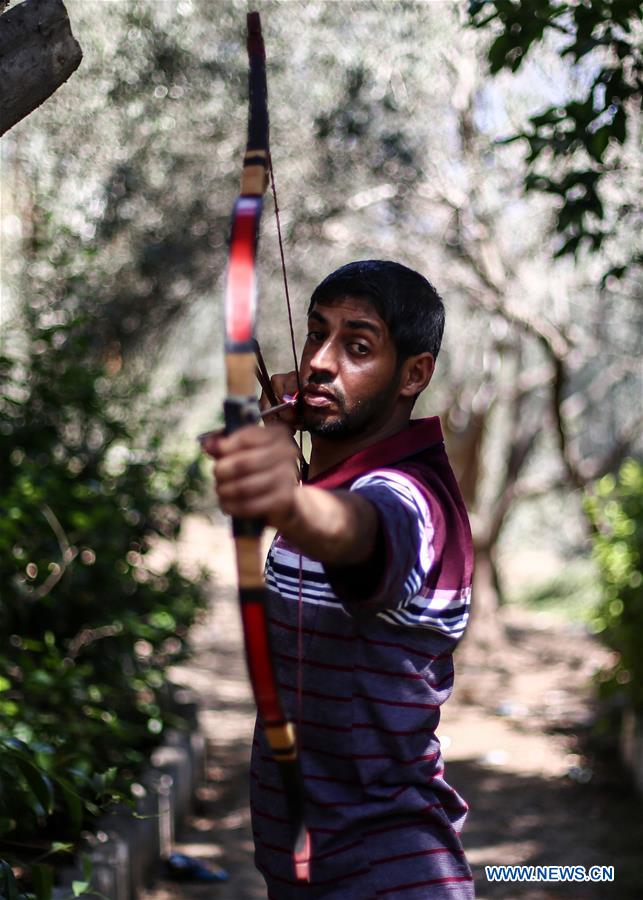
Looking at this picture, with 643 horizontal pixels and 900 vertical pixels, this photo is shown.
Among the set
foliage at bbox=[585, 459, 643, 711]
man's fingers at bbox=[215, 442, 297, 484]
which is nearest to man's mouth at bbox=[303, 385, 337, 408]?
man's fingers at bbox=[215, 442, 297, 484]

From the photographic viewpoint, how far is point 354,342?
77.2 inches

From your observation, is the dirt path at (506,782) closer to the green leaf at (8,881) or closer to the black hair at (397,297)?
the green leaf at (8,881)

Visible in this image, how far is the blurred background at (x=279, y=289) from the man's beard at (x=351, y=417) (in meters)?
1.29

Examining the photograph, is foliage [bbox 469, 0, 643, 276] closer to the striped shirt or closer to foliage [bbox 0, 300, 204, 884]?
the striped shirt

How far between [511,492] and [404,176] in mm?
3905

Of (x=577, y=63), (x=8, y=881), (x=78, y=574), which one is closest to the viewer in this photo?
(x=8, y=881)

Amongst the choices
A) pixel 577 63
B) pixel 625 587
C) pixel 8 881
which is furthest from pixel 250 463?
pixel 625 587

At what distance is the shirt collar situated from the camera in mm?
1934

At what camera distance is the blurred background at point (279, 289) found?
4242 mm

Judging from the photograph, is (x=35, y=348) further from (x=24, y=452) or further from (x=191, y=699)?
(x=191, y=699)

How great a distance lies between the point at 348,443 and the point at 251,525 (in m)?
0.55

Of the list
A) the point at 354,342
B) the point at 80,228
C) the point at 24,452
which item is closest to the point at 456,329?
→ the point at 80,228

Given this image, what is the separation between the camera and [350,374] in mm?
1944

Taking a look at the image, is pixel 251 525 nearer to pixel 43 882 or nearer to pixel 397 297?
pixel 397 297
